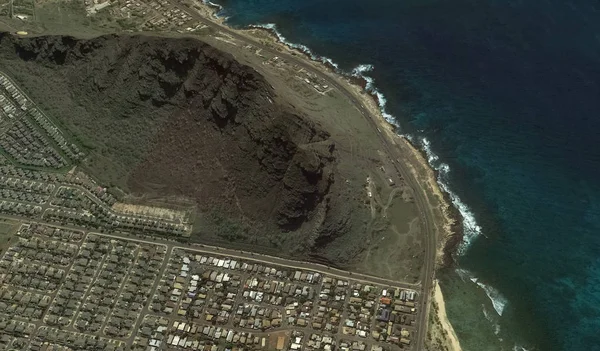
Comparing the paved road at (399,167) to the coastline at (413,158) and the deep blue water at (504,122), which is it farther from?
the deep blue water at (504,122)

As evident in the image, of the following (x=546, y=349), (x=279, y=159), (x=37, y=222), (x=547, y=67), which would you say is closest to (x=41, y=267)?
(x=37, y=222)

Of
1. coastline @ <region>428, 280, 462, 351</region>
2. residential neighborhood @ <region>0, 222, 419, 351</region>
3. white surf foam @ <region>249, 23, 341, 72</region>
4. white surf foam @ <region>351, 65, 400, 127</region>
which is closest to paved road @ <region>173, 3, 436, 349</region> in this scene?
coastline @ <region>428, 280, 462, 351</region>

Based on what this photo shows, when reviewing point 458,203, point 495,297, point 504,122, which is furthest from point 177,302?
point 504,122

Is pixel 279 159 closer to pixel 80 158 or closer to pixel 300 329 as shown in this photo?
pixel 300 329

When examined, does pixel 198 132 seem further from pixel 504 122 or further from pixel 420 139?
pixel 504 122

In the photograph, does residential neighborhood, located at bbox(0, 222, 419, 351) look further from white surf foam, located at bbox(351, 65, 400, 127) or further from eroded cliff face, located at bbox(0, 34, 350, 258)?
white surf foam, located at bbox(351, 65, 400, 127)

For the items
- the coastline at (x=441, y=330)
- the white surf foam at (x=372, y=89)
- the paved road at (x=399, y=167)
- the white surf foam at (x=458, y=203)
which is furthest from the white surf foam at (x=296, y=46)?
the coastline at (x=441, y=330)
